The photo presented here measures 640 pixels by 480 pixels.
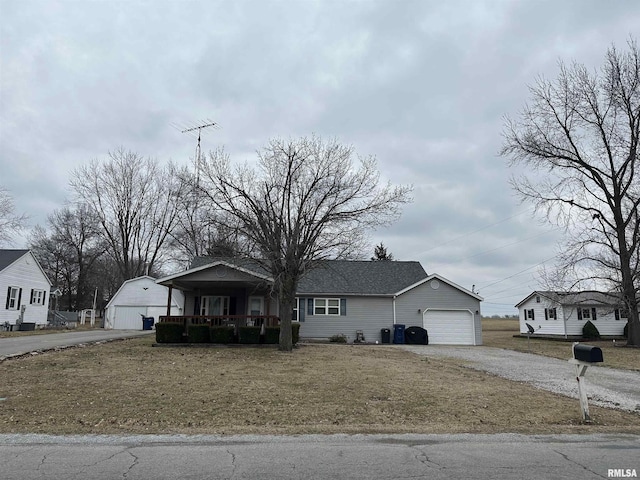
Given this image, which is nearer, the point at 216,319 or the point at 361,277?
the point at 216,319

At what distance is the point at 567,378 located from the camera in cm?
1262

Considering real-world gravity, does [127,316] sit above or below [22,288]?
below

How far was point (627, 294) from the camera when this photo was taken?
1043 inches

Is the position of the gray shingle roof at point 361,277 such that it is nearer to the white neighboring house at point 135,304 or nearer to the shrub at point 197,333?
the shrub at point 197,333

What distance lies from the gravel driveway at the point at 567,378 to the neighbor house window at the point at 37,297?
29885 millimetres

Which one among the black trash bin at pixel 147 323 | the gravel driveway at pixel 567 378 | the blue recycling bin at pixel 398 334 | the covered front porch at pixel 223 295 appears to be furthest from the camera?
the black trash bin at pixel 147 323

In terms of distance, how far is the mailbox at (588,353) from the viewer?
7145 mm

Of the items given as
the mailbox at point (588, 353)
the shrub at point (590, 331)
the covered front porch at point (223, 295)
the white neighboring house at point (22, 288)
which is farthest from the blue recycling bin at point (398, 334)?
→ the white neighboring house at point (22, 288)

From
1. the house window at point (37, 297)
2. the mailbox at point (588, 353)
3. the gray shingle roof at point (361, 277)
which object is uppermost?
the gray shingle roof at point (361, 277)

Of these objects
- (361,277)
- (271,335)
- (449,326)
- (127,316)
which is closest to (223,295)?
(271,335)

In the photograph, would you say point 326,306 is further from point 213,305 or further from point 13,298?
point 13,298

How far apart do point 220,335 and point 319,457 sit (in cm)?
1496

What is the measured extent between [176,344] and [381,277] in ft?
44.2

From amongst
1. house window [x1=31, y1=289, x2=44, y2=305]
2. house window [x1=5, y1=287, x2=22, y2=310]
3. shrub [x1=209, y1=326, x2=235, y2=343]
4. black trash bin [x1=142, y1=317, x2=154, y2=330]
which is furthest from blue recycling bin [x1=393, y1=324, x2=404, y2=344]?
house window [x1=31, y1=289, x2=44, y2=305]
